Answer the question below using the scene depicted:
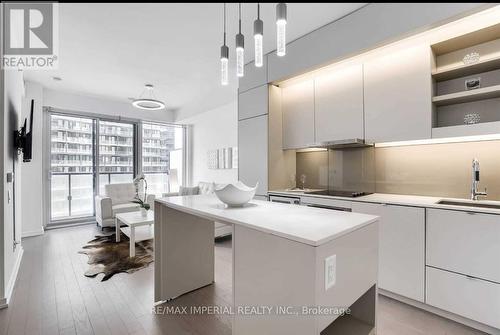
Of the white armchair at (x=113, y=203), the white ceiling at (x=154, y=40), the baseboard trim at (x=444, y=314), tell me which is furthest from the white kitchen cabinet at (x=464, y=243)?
the white armchair at (x=113, y=203)

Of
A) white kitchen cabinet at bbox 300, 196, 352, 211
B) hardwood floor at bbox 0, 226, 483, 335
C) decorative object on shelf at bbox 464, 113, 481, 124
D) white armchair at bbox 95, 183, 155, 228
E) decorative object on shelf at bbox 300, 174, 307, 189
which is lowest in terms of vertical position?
hardwood floor at bbox 0, 226, 483, 335

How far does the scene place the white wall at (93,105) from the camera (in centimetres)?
468

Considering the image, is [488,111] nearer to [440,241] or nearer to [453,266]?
[440,241]

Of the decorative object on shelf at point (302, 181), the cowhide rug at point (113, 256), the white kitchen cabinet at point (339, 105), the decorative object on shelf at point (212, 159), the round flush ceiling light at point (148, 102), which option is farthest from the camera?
the decorative object on shelf at point (212, 159)

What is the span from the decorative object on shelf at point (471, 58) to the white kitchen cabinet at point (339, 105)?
855 millimetres

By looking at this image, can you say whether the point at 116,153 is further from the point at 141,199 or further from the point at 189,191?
the point at 189,191

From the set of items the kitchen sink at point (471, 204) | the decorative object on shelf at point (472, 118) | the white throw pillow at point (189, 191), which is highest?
the decorative object on shelf at point (472, 118)

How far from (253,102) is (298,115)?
664 millimetres

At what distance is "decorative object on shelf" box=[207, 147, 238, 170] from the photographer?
4.84 metres

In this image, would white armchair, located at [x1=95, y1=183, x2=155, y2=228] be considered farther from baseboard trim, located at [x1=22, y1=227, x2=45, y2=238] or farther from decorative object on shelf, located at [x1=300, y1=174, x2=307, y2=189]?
decorative object on shelf, located at [x1=300, y1=174, x2=307, y2=189]

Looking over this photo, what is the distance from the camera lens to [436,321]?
6.16ft

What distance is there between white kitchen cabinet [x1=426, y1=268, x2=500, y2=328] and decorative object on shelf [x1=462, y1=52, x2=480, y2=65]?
1779 mm

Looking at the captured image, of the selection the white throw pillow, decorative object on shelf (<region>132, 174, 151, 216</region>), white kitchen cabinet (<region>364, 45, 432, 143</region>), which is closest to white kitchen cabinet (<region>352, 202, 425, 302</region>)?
white kitchen cabinet (<region>364, 45, 432, 143</region>)

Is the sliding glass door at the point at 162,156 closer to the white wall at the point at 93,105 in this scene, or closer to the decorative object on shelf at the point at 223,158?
→ the white wall at the point at 93,105
